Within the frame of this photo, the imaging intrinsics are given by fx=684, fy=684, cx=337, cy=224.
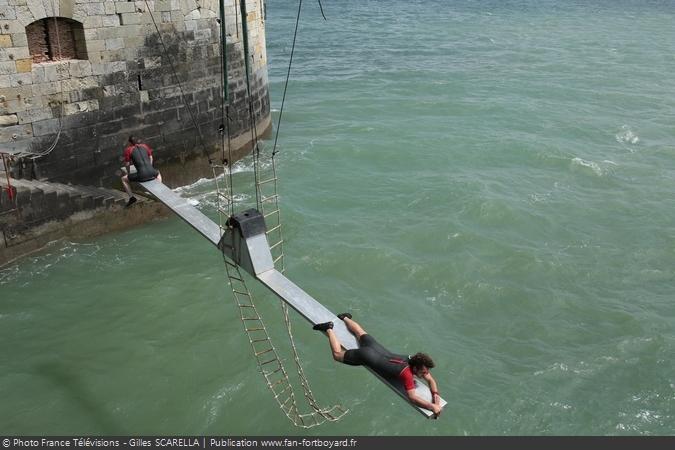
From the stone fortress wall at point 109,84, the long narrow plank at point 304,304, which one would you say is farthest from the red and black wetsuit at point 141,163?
the long narrow plank at point 304,304

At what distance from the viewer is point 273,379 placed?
948 centimetres

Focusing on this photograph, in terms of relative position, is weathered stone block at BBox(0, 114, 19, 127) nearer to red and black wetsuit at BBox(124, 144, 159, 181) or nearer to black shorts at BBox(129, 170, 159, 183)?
red and black wetsuit at BBox(124, 144, 159, 181)

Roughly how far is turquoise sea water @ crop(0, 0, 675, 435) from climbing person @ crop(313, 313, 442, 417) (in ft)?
9.64

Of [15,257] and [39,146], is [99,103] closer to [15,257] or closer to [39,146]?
[39,146]

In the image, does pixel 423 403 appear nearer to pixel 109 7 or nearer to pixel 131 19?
pixel 109 7

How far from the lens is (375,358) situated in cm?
584

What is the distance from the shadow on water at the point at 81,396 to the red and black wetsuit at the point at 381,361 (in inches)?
159

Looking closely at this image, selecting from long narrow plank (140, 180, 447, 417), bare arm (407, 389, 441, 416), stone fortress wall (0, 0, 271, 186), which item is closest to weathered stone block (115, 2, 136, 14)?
stone fortress wall (0, 0, 271, 186)

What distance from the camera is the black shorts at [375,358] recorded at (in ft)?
18.7

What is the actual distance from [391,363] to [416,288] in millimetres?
6092

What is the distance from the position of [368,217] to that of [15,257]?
6.77 metres

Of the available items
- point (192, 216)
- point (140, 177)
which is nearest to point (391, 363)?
point (192, 216)

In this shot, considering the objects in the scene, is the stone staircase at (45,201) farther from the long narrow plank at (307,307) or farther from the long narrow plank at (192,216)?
the long narrow plank at (307,307)

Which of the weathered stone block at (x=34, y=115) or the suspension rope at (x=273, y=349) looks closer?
the suspension rope at (x=273, y=349)
